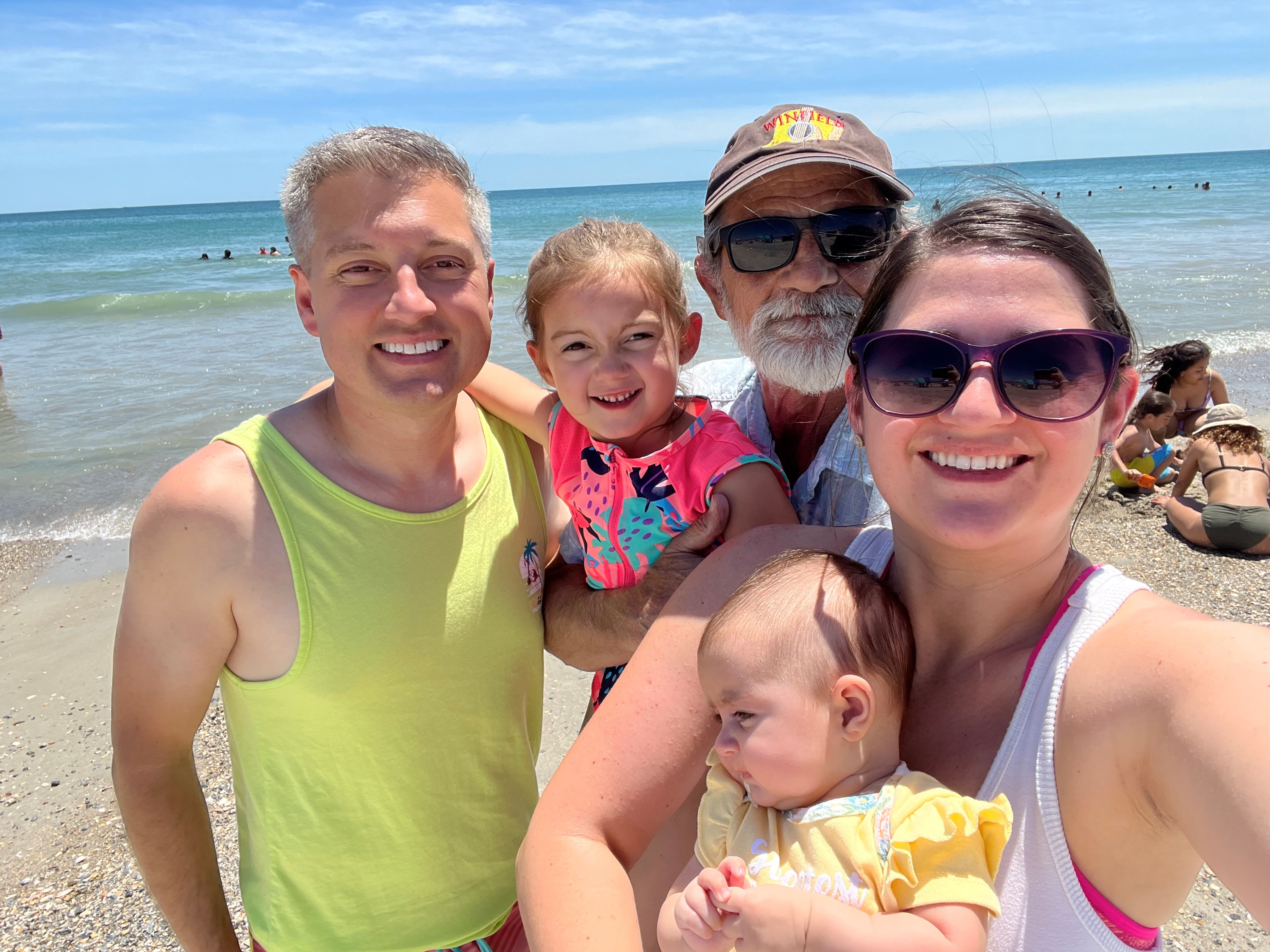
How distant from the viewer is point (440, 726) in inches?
95.6

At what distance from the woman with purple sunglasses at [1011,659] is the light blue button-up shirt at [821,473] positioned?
19.4 inches

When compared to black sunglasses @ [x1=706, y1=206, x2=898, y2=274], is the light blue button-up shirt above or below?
below

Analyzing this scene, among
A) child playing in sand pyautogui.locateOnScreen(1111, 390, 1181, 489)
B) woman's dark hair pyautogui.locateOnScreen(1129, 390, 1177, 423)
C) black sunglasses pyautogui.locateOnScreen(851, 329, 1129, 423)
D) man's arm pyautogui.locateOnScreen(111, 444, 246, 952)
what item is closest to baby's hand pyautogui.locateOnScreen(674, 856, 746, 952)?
black sunglasses pyautogui.locateOnScreen(851, 329, 1129, 423)

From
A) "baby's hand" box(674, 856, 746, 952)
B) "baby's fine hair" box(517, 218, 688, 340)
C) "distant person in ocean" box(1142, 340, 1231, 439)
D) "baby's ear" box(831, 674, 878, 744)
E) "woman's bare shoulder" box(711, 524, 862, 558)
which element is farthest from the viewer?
"distant person in ocean" box(1142, 340, 1231, 439)

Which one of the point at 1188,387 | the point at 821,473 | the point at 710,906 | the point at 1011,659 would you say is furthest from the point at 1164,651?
the point at 1188,387

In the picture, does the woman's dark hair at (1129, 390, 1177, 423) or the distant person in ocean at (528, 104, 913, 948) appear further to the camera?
the woman's dark hair at (1129, 390, 1177, 423)

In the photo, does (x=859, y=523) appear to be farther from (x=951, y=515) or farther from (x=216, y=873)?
(x=216, y=873)

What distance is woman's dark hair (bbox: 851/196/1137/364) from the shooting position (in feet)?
Answer: 5.62

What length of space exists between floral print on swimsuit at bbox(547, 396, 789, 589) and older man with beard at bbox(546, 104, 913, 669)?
0.23ft

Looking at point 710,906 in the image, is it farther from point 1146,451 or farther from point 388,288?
point 1146,451

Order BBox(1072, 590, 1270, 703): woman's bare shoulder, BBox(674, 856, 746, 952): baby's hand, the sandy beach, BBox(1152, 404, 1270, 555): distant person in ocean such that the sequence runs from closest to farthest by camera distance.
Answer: BBox(1072, 590, 1270, 703): woman's bare shoulder, BBox(674, 856, 746, 952): baby's hand, the sandy beach, BBox(1152, 404, 1270, 555): distant person in ocean

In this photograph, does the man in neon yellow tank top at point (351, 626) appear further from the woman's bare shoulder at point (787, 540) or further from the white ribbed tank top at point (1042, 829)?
the white ribbed tank top at point (1042, 829)

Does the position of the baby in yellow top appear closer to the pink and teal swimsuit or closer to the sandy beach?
the pink and teal swimsuit

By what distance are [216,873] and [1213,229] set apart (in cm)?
3417
